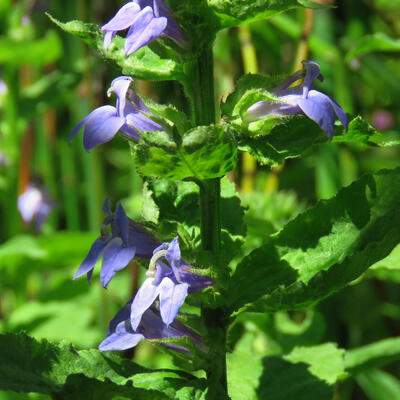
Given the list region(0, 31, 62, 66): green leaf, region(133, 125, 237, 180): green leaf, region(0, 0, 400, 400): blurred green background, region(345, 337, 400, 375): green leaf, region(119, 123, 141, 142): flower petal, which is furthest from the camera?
region(0, 31, 62, 66): green leaf

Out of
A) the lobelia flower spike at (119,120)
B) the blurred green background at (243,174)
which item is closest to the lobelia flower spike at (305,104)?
the lobelia flower spike at (119,120)

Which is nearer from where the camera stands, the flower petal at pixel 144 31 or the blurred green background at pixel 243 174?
the flower petal at pixel 144 31

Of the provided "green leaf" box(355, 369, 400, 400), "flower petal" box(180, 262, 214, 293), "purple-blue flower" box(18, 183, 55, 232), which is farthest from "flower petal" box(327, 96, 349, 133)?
"purple-blue flower" box(18, 183, 55, 232)

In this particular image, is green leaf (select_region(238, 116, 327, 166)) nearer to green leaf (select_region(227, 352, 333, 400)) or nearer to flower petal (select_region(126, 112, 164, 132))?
flower petal (select_region(126, 112, 164, 132))

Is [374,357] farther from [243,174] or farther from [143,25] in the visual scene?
[243,174]

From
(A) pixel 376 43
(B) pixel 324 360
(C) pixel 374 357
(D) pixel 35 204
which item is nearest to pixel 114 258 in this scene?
(B) pixel 324 360

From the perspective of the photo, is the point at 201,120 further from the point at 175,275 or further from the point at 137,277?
the point at 137,277

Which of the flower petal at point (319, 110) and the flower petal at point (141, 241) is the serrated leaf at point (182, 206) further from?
the flower petal at point (319, 110)

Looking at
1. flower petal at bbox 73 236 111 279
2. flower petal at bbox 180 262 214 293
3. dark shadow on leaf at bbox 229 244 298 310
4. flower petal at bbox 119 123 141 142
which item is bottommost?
dark shadow on leaf at bbox 229 244 298 310
